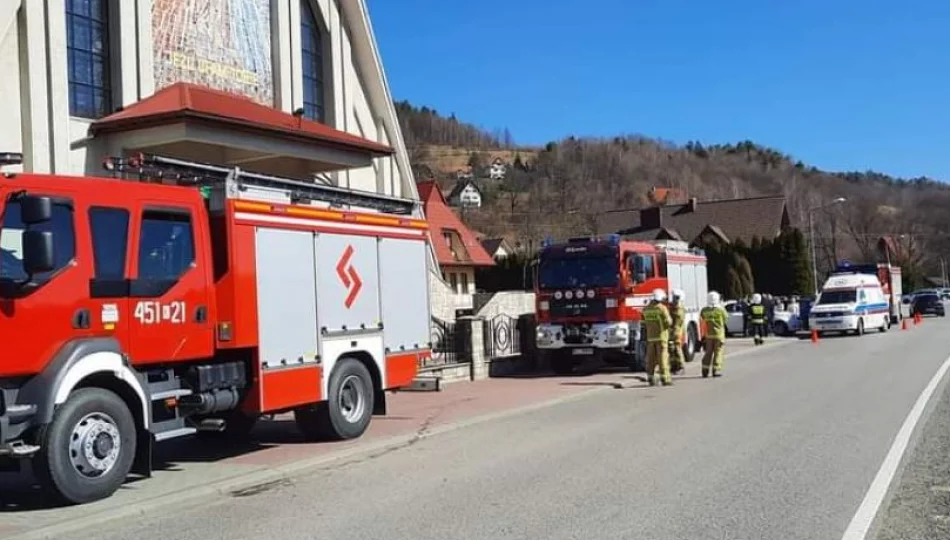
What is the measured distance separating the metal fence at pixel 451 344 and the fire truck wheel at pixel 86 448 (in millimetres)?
11632

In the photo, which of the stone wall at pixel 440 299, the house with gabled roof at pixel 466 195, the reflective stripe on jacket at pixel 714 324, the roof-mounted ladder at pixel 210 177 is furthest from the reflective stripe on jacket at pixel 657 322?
the house with gabled roof at pixel 466 195

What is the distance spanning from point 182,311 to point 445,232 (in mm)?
38536

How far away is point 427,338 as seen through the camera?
14406 mm

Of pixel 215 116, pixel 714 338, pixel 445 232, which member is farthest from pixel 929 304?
pixel 215 116

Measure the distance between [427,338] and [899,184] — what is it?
145633 mm

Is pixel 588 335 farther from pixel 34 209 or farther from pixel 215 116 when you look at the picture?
pixel 34 209

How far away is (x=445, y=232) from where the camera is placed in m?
48.6

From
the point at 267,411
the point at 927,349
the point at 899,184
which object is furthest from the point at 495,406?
the point at 899,184

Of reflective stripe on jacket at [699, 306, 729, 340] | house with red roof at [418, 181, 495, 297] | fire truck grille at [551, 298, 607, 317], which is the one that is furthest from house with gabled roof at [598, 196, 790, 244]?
reflective stripe on jacket at [699, 306, 729, 340]

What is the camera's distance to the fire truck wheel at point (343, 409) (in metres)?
12.3

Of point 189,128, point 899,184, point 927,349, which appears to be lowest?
point 927,349

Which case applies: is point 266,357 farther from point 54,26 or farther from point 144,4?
point 144,4

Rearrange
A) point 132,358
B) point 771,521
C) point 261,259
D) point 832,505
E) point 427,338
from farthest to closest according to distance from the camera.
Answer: point 427,338, point 261,259, point 132,358, point 832,505, point 771,521

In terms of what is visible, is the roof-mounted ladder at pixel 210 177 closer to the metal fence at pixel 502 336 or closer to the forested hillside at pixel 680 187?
the metal fence at pixel 502 336
